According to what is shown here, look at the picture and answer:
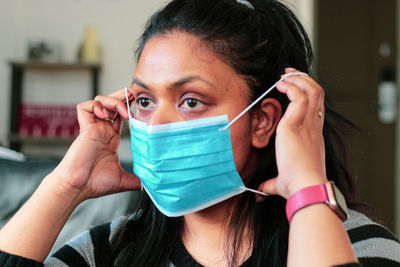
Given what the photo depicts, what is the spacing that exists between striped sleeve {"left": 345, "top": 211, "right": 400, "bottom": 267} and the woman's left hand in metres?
0.17

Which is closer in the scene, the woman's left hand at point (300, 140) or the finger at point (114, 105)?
the woman's left hand at point (300, 140)

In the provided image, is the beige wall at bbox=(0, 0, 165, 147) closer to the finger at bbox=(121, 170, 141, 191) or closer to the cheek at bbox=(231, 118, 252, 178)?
the finger at bbox=(121, 170, 141, 191)

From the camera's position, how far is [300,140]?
891mm

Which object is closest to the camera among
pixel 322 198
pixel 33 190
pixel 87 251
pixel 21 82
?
pixel 322 198

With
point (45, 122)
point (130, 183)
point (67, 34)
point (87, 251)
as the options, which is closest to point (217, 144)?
point (130, 183)

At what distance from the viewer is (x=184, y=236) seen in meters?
1.14

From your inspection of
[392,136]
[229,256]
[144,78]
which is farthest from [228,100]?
[392,136]

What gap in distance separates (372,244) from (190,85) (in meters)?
0.48

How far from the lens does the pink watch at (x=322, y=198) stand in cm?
83

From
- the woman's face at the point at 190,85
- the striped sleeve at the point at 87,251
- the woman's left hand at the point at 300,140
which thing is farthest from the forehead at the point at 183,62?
the striped sleeve at the point at 87,251

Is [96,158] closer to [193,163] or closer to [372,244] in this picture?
[193,163]

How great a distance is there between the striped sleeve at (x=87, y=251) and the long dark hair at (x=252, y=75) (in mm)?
27

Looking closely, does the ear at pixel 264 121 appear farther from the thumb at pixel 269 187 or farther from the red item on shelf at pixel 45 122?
the red item on shelf at pixel 45 122

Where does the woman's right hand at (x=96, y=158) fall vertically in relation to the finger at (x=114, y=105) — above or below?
below
